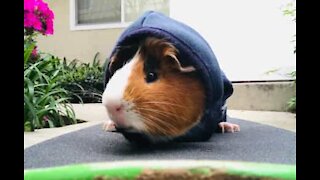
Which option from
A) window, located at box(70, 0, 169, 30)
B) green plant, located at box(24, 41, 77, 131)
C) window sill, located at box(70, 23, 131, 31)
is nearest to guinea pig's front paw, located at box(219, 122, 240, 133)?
green plant, located at box(24, 41, 77, 131)

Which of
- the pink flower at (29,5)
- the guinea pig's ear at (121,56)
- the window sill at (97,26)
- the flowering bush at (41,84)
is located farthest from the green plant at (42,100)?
the window sill at (97,26)

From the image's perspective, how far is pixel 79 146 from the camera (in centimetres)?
120

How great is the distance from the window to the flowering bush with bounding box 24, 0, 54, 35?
1.81 m

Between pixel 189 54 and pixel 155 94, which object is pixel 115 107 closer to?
pixel 155 94

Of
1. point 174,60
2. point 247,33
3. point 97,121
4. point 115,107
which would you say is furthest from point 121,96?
point 247,33

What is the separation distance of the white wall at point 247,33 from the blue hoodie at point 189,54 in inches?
67.1

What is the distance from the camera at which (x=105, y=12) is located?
4.25m

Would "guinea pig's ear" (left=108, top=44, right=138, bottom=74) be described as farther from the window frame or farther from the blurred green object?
the window frame

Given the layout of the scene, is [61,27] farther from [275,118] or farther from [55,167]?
[55,167]

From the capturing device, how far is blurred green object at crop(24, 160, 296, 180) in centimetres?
87

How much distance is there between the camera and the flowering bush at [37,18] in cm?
205
